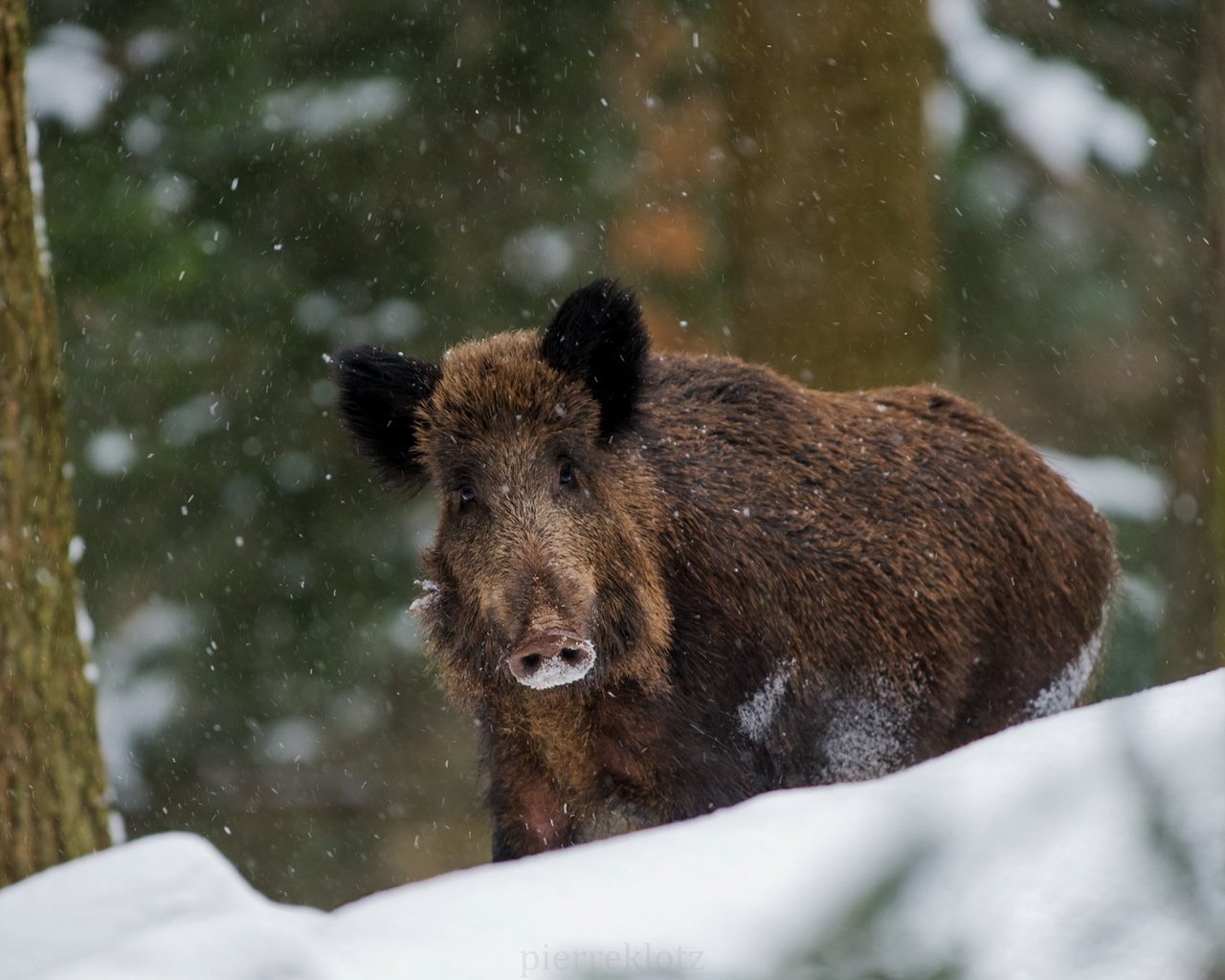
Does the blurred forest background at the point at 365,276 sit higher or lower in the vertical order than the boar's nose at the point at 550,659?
lower

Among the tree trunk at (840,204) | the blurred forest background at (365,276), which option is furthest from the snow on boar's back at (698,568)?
the blurred forest background at (365,276)

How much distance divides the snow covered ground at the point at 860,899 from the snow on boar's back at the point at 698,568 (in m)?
2.54

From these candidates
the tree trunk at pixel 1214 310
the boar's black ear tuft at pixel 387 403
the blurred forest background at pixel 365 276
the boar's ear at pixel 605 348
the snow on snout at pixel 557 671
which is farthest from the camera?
the blurred forest background at pixel 365 276

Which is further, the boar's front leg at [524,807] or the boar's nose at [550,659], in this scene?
the boar's front leg at [524,807]

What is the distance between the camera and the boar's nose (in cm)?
402

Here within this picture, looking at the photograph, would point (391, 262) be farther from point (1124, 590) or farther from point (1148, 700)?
point (1148, 700)

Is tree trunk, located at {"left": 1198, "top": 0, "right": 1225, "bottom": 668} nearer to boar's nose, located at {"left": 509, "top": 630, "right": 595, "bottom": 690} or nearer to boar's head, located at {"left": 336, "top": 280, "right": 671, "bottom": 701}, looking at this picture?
boar's head, located at {"left": 336, "top": 280, "right": 671, "bottom": 701}

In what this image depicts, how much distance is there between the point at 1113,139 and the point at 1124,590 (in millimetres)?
6076

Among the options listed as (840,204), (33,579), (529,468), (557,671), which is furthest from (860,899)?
(840,204)

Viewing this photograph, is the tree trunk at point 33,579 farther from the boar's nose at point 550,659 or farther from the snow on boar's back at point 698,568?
the boar's nose at point 550,659

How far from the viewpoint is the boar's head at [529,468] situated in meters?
4.76

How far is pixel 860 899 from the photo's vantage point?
1.47 metres

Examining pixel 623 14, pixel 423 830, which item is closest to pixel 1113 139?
pixel 623 14

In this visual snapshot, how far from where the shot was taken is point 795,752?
514cm
